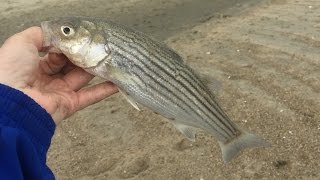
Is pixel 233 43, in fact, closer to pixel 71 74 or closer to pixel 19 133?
pixel 71 74

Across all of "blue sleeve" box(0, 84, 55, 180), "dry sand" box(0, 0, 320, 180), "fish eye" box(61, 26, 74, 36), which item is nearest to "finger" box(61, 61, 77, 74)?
"fish eye" box(61, 26, 74, 36)

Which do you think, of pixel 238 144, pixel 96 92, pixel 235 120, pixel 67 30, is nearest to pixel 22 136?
pixel 67 30

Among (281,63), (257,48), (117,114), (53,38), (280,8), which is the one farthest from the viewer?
(280,8)

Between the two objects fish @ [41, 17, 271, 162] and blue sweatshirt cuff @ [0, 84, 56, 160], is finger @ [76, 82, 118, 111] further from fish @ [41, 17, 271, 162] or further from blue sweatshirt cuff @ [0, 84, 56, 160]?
blue sweatshirt cuff @ [0, 84, 56, 160]

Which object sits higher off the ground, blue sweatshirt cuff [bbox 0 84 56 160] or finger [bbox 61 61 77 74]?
blue sweatshirt cuff [bbox 0 84 56 160]

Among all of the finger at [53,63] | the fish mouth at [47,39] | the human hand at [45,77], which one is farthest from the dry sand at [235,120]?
the fish mouth at [47,39]

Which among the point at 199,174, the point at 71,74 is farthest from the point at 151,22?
the point at 71,74
